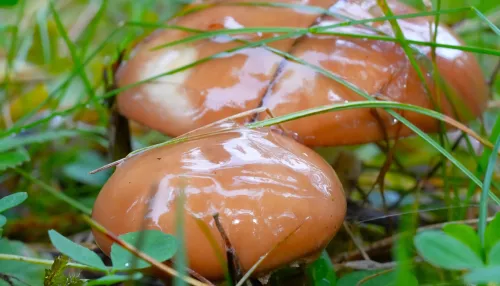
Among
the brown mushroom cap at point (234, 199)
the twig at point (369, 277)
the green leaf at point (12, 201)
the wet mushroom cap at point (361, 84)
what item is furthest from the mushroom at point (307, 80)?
the green leaf at point (12, 201)

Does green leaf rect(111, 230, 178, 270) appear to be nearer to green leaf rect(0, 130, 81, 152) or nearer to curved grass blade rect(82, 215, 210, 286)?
curved grass blade rect(82, 215, 210, 286)

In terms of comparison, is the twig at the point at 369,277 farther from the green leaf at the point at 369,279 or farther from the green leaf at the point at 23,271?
the green leaf at the point at 23,271

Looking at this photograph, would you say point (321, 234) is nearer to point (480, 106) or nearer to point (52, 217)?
point (480, 106)

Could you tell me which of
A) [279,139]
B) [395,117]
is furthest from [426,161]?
[279,139]

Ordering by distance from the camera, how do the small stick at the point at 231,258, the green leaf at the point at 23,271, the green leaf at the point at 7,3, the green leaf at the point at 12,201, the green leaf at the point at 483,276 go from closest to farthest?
the green leaf at the point at 483,276, the small stick at the point at 231,258, the green leaf at the point at 12,201, the green leaf at the point at 23,271, the green leaf at the point at 7,3

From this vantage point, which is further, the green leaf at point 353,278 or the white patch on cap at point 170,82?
the white patch on cap at point 170,82

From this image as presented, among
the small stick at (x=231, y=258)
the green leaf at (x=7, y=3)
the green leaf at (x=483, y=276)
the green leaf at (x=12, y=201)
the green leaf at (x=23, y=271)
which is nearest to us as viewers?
the green leaf at (x=483, y=276)
